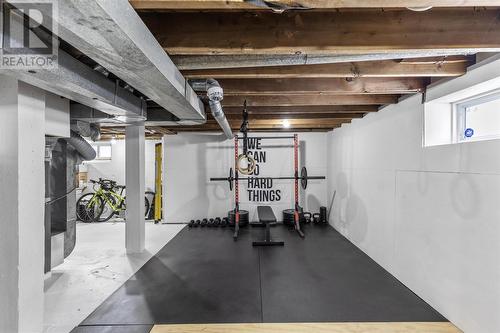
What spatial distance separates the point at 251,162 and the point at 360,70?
8.41 ft

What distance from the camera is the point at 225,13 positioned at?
150 centimetres

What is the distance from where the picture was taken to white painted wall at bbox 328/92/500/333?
1.70 metres

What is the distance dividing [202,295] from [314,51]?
2.48 metres

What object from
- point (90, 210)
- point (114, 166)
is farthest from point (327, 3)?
point (114, 166)

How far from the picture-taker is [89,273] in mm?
3016

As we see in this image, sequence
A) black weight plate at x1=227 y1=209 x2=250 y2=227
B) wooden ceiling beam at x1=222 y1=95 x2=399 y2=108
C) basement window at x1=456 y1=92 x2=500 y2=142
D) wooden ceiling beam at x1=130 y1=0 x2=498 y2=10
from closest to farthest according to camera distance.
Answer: wooden ceiling beam at x1=130 y1=0 x2=498 y2=10, basement window at x1=456 y1=92 x2=500 y2=142, wooden ceiling beam at x1=222 y1=95 x2=399 y2=108, black weight plate at x1=227 y1=209 x2=250 y2=227

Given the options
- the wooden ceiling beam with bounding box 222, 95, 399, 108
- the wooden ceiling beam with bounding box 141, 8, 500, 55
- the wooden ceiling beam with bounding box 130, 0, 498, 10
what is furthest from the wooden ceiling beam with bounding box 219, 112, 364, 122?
the wooden ceiling beam with bounding box 130, 0, 498, 10

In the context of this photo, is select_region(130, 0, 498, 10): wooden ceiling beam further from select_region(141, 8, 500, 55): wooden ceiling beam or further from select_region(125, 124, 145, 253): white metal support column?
select_region(125, 124, 145, 253): white metal support column

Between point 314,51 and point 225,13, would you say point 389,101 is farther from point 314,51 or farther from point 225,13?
point 225,13

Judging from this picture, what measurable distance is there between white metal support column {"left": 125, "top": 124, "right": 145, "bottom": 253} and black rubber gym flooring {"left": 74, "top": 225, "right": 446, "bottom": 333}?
47 centimetres

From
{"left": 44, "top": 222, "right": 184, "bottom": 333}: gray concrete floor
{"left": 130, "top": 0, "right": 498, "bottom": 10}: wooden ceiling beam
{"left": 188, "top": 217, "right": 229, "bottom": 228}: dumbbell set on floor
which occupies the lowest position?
{"left": 44, "top": 222, "right": 184, "bottom": 333}: gray concrete floor

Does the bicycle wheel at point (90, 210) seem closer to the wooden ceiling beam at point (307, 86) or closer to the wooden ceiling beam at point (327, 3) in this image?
the wooden ceiling beam at point (307, 86)

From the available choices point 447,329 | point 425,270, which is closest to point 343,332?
point 447,329

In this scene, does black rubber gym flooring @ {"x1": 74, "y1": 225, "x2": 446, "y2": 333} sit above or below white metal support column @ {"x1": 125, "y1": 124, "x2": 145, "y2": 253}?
below
